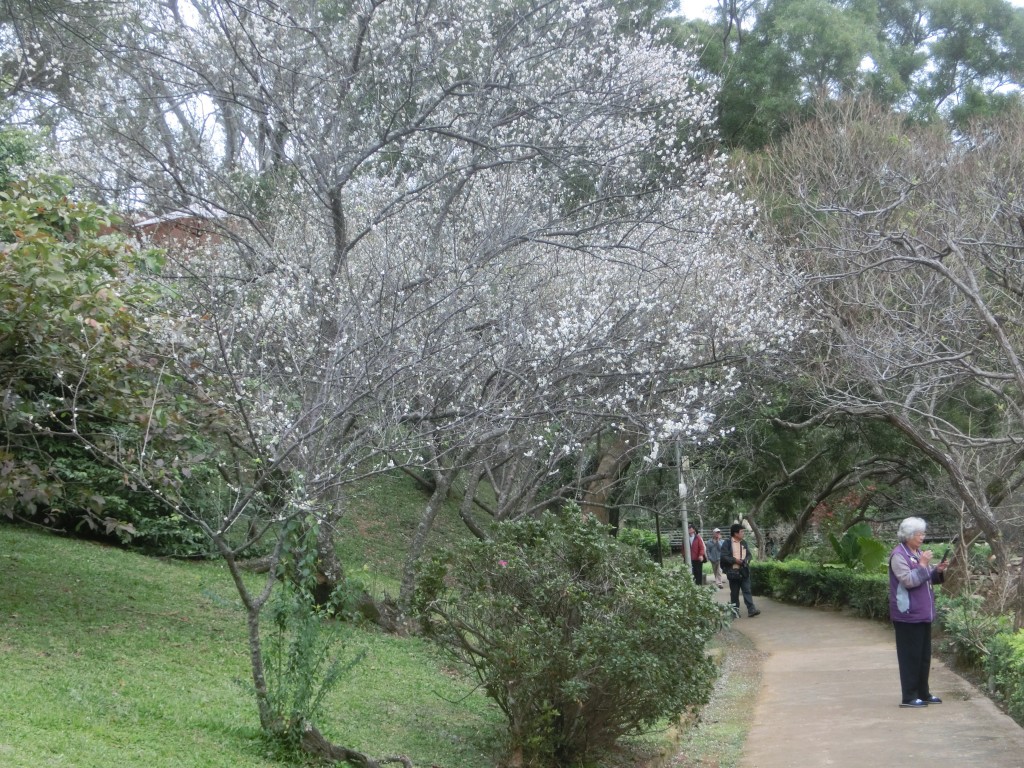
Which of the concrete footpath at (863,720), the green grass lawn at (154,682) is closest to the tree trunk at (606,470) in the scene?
the concrete footpath at (863,720)

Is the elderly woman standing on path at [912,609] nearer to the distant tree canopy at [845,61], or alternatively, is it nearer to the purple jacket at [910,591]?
the purple jacket at [910,591]

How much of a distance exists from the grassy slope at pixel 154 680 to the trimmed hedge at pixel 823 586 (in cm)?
761

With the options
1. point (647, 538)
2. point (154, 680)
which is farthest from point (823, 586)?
point (647, 538)

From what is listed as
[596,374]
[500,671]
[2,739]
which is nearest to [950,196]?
[596,374]

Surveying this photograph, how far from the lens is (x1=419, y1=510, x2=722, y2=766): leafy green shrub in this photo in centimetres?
681

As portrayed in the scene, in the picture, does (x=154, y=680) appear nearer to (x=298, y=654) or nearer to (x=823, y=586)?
(x=298, y=654)

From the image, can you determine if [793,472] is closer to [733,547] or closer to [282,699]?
[733,547]

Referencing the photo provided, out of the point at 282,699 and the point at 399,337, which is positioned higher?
the point at 399,337

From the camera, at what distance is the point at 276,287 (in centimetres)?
1055

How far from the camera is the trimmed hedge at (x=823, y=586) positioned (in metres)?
15.7

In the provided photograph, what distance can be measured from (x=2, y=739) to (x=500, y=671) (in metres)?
2.97

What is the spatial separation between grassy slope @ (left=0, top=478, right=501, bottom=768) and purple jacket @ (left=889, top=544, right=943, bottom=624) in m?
3.30

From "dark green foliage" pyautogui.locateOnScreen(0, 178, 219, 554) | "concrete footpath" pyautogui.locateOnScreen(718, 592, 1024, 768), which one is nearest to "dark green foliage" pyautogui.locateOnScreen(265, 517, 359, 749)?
"dark green foliage" pyautogui.locateOnScreen(0, 178, 219, 554)

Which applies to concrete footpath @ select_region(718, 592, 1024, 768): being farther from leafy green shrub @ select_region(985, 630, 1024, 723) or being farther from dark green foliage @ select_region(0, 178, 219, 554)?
dark green foliage @ select_region(0, 178, 219, 554)
